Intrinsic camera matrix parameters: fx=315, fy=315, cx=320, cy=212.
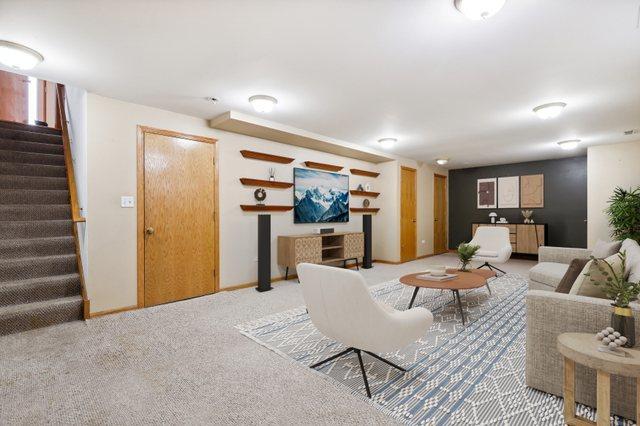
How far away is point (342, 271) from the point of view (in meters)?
1.88

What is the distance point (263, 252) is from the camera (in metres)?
4.57

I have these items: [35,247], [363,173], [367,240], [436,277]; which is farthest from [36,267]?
[363,173]

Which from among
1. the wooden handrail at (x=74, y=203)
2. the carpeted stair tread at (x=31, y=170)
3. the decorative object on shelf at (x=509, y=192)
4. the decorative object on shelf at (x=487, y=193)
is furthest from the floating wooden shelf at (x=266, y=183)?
the decorative object on shelf at (x=509, y=192)

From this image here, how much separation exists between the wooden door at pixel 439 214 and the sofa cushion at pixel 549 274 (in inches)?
183

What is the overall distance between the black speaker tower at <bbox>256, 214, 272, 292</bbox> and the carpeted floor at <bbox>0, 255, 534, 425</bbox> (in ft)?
4.02

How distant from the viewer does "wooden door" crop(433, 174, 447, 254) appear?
8.49 meters

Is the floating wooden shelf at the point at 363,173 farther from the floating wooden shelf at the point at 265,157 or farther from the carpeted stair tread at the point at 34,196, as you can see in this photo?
the carpeted stair tread at the point at 34,196

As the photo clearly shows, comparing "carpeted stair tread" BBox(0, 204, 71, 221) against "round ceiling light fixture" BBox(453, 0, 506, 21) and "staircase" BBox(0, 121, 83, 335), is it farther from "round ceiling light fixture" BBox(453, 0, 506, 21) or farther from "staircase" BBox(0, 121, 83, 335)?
"round ceiling light fixture" BBox(453, 0, 506, 21)

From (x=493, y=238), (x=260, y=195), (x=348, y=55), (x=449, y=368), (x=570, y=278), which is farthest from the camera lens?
(x=493, y=238)

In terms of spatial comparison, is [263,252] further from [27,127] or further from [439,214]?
[439,214]

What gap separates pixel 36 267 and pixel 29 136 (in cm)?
274

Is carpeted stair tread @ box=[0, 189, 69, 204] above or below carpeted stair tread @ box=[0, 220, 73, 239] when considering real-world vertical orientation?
above

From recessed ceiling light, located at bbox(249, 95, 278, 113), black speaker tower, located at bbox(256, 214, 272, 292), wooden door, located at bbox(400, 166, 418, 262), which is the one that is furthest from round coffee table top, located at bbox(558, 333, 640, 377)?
wooden door, located at bbox(400, 166, 418, 262)

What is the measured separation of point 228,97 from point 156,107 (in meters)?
1.03
